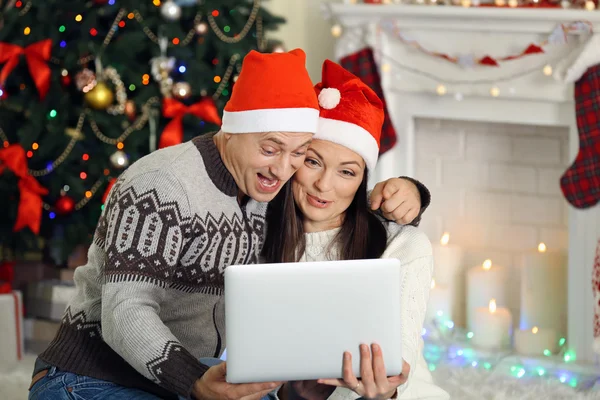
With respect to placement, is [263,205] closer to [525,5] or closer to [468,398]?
[468,398]

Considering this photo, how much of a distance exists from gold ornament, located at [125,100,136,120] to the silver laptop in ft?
6.74

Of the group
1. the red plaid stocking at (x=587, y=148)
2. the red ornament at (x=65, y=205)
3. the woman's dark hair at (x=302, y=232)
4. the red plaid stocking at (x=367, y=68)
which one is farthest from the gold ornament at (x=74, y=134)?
the red plaid stocking at (x=587, y=148)

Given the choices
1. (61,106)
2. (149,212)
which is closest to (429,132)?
(61,106)

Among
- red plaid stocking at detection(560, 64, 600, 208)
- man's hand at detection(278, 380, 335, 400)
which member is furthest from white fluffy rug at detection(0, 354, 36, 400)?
red plaid stocking at detection(560, 64, 600, 208)

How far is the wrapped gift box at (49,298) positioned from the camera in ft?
12.2

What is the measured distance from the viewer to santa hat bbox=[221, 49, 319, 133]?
74.1 inches

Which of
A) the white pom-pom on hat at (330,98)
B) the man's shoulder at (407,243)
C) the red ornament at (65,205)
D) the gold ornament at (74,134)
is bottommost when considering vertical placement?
the man's shoulder at (407,243)

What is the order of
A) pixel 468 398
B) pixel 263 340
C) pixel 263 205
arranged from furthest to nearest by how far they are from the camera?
pixel 468 398, pixel 263 205, pixel 263 340

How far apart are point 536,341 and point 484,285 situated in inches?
11.6

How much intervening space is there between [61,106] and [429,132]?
1.49 metres

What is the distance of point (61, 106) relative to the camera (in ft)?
11.6

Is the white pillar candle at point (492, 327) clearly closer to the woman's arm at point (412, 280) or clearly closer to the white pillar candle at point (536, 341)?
the white pillar candle at point (536, 341)

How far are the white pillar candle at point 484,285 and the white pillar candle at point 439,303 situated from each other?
93mm

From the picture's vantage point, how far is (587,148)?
3207mm
